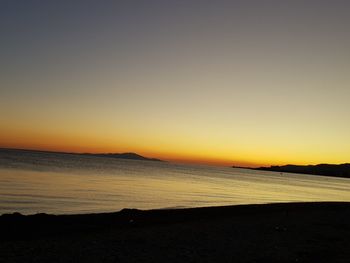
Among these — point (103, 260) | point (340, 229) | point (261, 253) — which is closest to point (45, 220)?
Result: point (103, 260)

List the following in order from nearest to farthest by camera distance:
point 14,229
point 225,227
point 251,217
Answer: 1. point 14,229
2. point 225,227
3. point 251,217

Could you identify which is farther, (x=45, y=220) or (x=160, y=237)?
(x=45, y=220)

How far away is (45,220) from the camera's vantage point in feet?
55.4

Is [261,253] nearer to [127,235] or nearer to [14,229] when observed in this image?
[127,235]

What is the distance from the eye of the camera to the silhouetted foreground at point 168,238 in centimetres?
1168

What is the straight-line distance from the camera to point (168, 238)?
581 inches

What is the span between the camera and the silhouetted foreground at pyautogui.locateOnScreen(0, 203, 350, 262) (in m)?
11.7

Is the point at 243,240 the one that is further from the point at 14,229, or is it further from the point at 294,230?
the point at 14,229

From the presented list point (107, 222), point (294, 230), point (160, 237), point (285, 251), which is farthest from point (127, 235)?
point (294, 230)

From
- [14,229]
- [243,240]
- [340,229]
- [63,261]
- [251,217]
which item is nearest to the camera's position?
[63,261]

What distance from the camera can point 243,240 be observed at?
1565 centimetres

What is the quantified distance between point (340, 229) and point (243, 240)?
694 cm

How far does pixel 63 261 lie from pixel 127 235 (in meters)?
4.54

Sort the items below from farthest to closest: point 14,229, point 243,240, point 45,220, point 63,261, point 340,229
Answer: point 340,229
point 45,220
point 243,240
point 14,229
point 63,261
